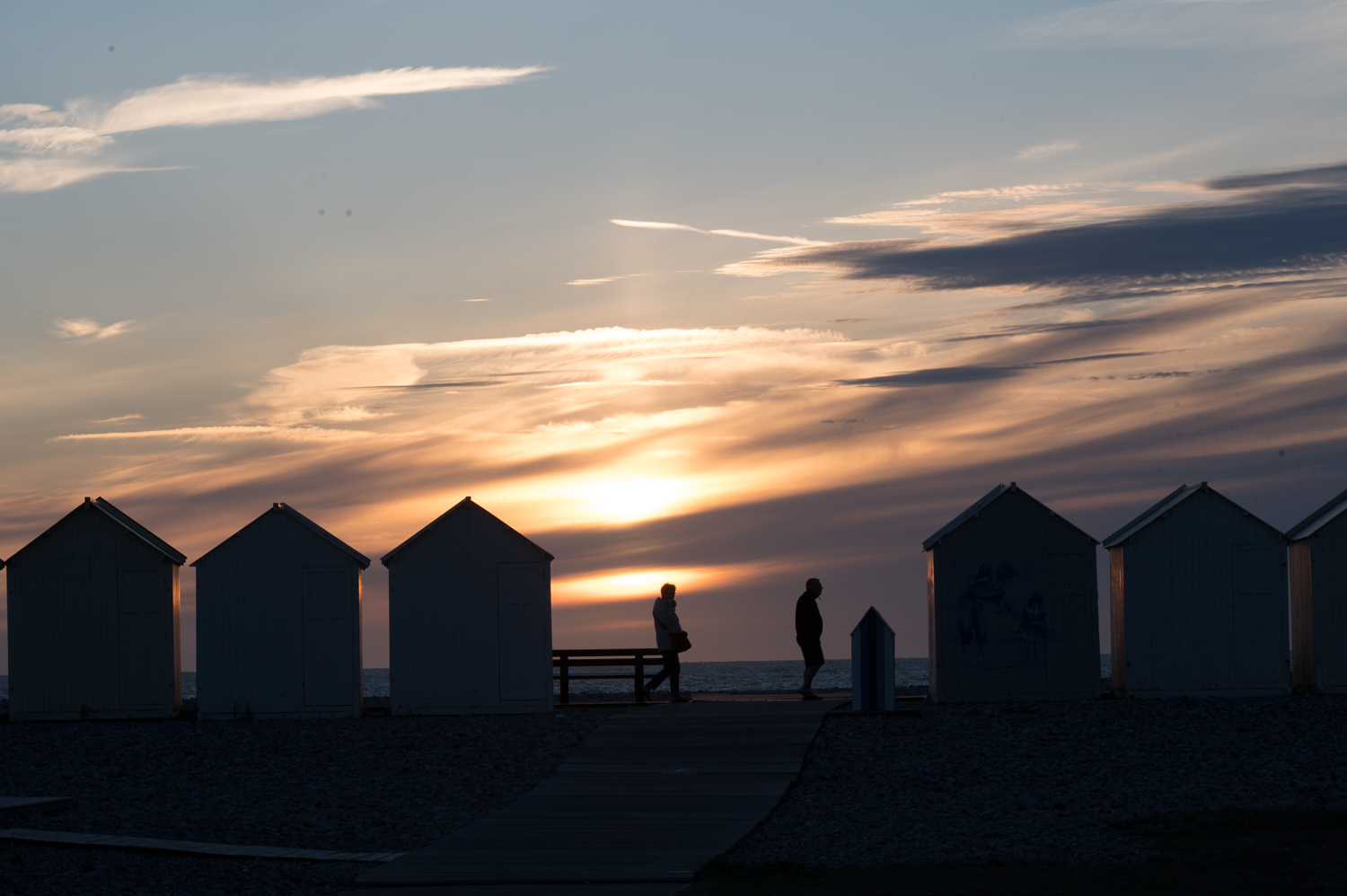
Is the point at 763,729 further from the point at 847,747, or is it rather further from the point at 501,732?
the point at 501,732

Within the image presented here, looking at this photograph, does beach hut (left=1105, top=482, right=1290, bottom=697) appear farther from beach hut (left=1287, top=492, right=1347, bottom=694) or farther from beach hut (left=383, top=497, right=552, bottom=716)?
beach hut (left=383, top=497, right=552, bottom=716)

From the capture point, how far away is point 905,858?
12203mm

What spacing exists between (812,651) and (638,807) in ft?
23.9

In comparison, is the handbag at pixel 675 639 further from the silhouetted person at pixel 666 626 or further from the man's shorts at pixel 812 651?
the man's shorts at pixel 812 651

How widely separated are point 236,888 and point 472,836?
8.14 ft

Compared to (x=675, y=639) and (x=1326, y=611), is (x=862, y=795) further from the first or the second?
(x=1326, y=611)

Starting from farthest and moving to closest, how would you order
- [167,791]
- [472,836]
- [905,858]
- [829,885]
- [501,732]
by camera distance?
[501,732]
[167,791]
[472,836]
[905,858]
[829,885]

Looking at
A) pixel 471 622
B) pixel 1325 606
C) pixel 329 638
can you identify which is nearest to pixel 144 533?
pixel 329 638

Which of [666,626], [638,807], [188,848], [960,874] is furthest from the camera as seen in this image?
[666,626]

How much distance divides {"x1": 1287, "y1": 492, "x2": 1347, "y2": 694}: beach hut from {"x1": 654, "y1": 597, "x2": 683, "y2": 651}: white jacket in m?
10.0

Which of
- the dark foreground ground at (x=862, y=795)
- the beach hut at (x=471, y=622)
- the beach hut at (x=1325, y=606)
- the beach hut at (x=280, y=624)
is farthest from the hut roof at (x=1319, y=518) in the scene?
the beach hut at (x=280, y=624)

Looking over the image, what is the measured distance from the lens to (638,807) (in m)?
14.7

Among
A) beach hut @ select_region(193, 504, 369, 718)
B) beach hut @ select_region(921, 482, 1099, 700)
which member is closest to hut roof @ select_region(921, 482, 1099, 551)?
beach hut @ select_region(921, 482, 1099, 700)

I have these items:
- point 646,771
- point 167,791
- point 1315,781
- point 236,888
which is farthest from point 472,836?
point 1315,781
